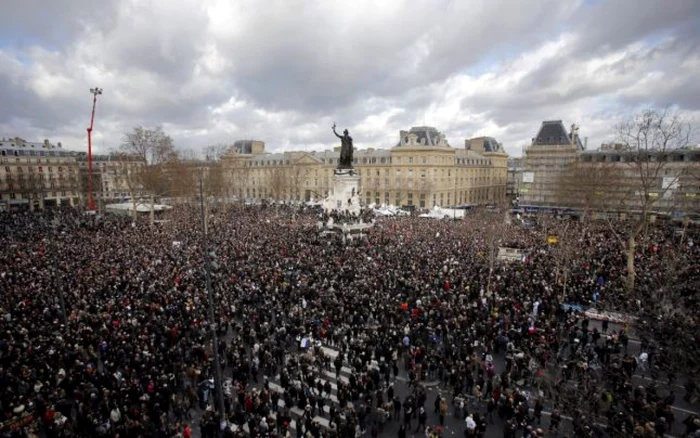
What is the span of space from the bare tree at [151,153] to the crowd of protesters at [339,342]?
22.7 meters

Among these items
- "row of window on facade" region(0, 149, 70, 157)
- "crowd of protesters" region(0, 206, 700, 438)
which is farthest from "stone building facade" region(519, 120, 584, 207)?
"row of window on facade" region(0, 149, 70, 157)

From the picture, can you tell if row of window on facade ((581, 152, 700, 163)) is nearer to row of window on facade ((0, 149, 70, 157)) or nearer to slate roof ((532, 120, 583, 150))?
slate roof ((532, 120, 583, 150))

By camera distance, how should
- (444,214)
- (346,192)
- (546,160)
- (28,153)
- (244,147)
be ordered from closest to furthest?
1. (346,192)
2. (444,214)
3. (546,160)
4. (28,153)
5. (244,147)

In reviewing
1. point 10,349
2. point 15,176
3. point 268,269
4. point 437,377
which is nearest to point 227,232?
point 268,269

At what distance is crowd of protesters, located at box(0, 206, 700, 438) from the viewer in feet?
36.5

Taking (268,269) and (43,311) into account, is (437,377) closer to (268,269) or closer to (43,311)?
(268,269)

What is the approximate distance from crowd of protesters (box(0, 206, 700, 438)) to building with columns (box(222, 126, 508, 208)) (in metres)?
44.0

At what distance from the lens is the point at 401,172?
76.2 meters

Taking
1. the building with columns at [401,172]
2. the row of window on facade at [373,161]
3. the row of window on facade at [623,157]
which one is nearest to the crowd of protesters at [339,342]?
the row of window on facade at [623,157]

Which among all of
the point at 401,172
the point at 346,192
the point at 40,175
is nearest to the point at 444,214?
the point at 346,192

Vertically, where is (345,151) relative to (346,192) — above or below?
above

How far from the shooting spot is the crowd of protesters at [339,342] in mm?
11117

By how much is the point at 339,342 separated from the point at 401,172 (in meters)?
62.7

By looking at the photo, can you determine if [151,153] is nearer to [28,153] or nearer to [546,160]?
[28,153]
